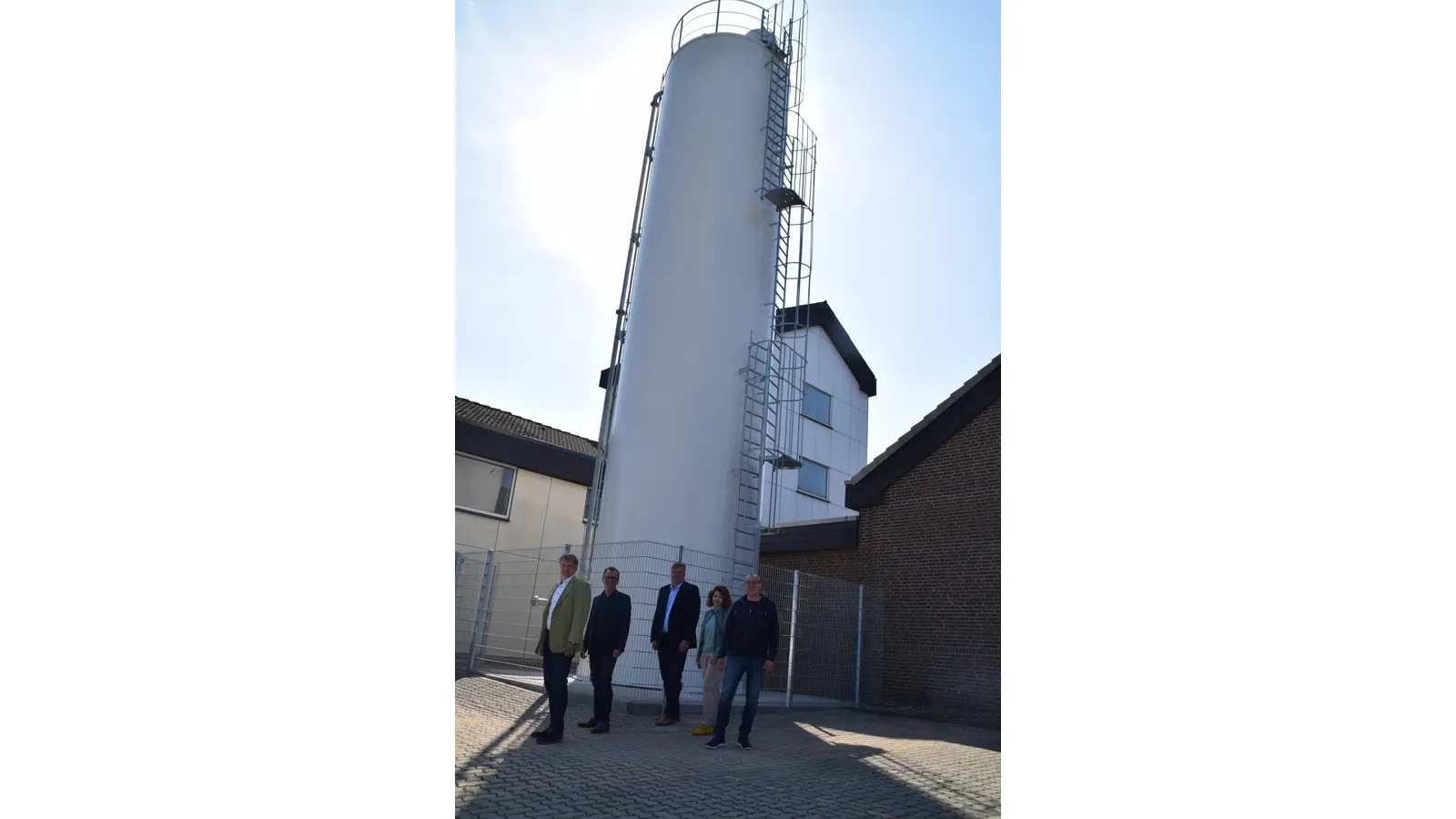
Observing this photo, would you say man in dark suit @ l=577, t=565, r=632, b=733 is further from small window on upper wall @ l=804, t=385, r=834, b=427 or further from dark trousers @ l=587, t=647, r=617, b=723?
small window on upper wall @ l=804, t=385, r=834, b=427

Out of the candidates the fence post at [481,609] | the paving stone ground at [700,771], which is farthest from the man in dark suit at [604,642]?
the fence post at [481,609]

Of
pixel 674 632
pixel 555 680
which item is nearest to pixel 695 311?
pixel 674 632

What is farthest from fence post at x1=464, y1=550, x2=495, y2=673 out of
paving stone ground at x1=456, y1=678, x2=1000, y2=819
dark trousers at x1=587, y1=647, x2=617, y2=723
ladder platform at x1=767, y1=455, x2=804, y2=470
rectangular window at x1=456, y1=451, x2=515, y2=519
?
dark trousers at x1=587, y1=647, x2=617, y2=723

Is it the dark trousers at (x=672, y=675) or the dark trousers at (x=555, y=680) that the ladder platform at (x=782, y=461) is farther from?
the dark trousers at (x=555, y=680)

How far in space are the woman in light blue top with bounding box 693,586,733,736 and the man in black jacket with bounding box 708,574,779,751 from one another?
0.42 m

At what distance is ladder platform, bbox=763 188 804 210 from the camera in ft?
44.0

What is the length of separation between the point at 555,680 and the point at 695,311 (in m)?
6.35

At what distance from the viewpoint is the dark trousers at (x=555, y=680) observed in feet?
24.2

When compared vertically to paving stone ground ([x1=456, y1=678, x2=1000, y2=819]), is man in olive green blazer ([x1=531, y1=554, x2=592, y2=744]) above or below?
above

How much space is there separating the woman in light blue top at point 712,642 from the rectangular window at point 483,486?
32.2ft
